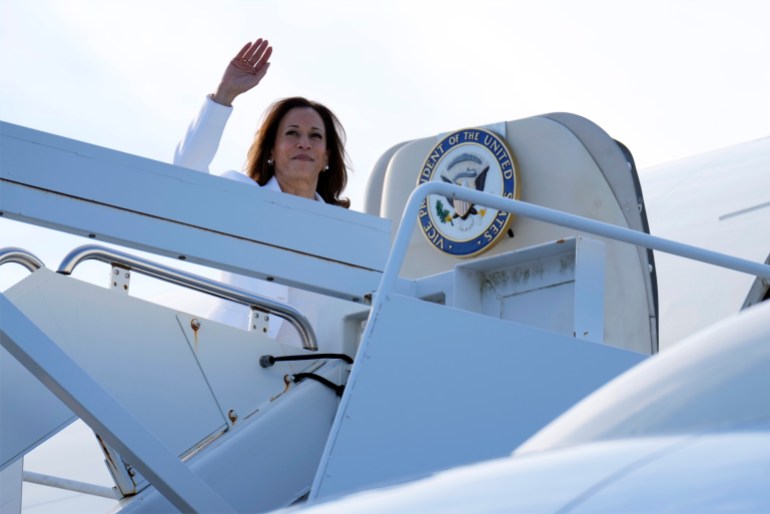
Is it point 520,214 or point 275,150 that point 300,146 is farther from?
point 520,214

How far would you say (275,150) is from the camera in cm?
563

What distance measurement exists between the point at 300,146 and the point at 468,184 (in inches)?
38.1

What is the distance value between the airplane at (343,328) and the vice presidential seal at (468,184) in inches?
0.4

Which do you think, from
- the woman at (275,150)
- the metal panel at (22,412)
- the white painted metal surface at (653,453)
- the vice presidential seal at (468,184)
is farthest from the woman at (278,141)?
the white painted metal surface at (653,453)

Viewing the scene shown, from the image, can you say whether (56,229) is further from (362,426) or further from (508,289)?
(508,289)

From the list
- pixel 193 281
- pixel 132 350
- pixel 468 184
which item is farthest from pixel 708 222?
pixel 132 350

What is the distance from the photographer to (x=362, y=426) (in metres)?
3.78

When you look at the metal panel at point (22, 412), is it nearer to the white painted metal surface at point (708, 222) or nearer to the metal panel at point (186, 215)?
the metal panel at point (186, 215)

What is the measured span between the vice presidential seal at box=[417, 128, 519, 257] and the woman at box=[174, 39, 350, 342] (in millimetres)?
510

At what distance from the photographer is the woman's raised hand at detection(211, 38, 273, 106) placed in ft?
17.1

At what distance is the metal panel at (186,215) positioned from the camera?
14.1 ft

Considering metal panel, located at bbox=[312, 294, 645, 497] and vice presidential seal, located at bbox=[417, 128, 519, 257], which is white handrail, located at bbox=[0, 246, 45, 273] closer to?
metal panel, located at bbox=[312, 294, 645, 497]

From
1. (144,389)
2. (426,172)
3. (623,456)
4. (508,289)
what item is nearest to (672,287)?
Answer: (426,172)

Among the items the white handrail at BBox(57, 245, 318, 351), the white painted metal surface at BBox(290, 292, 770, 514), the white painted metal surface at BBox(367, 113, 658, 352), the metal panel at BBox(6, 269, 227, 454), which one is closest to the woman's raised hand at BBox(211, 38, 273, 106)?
the white handrail at BBox(57, 245, 318, 351)
